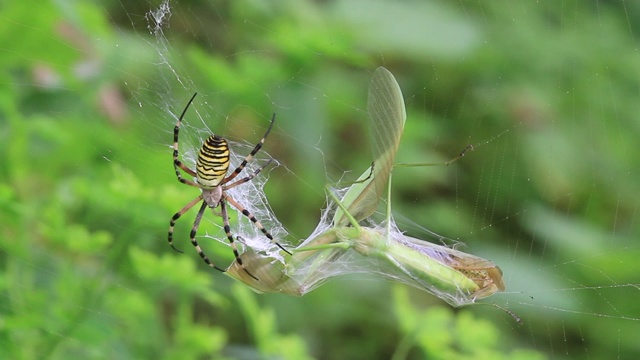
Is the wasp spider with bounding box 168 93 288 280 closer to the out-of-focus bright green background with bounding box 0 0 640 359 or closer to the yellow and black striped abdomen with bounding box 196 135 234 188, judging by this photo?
the yellow and black striped abdomen with bounding box 196 135 234 188

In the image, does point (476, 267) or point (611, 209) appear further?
point (611, 209)

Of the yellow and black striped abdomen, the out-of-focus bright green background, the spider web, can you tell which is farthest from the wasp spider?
the spider web

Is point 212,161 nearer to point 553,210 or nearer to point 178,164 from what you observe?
point 178,164

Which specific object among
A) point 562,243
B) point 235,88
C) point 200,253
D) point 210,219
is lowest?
point 562,243

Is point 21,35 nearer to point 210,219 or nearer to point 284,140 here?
point 210,219

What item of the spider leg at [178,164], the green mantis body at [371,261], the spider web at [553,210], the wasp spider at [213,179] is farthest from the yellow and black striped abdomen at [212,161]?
the spider web at [553,210]

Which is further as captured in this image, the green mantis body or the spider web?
the spider web

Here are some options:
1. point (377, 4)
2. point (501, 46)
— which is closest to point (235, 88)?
point (377, 4)
